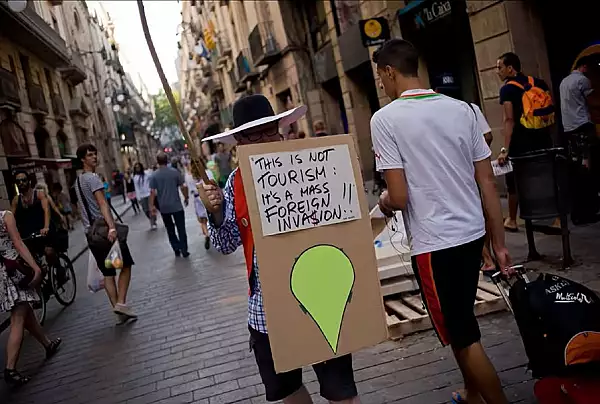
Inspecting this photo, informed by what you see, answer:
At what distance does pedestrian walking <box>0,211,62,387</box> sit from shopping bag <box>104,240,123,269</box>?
894mm

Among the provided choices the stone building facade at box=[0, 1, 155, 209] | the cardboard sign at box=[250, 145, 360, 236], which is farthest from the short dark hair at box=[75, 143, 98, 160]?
the stone building facade at box=[0, 1, 155, 209]

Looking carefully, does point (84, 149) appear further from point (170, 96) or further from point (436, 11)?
point (436, 11)

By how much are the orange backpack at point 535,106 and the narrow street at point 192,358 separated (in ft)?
7.85

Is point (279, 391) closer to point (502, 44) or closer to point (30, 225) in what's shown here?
point (30, 225)

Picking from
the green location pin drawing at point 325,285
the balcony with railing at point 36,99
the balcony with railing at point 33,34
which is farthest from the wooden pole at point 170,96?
the balcony with railing at point 36,99

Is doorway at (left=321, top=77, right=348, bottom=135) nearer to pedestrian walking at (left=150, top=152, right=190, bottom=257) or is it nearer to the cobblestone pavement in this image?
pedestrian walking at (left=150, top=152, right=190, bottom=257)

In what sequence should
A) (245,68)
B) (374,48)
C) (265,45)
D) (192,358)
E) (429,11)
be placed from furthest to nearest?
1. (245,68)
2. (265,45)
3. (374,48)
4. (429,11)
5. (192,358)

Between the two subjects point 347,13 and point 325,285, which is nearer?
point 325,285

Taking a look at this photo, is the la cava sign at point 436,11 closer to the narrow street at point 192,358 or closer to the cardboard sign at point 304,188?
the narrow street at point 192,358

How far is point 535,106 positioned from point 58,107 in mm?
26246

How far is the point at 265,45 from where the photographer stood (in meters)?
21.0

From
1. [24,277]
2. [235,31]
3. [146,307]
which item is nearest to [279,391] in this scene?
[24,277]

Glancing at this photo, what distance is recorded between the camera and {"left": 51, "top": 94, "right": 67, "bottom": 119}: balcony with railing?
88.6 ft

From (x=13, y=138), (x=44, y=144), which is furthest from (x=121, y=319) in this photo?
(x=44, y=144)
